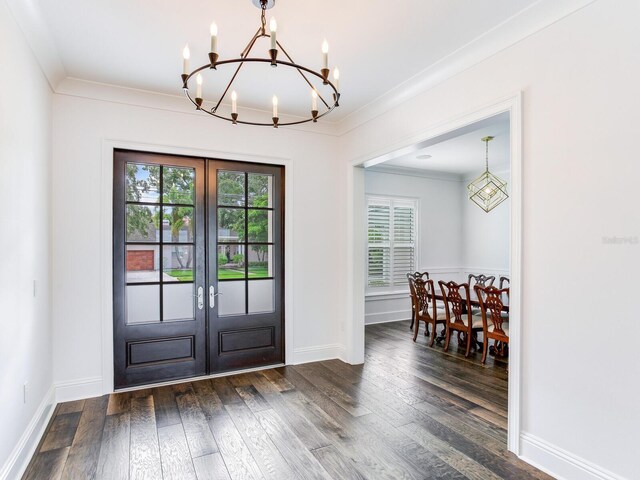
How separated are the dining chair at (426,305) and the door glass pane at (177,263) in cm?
311

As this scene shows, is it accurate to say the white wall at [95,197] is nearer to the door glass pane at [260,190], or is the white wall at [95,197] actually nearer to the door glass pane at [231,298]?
the door glass pane at [260,190]

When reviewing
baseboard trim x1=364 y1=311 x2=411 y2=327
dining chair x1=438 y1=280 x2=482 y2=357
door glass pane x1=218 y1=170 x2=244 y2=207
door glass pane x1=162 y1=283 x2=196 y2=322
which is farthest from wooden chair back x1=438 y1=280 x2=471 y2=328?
door glass pane x1=162 y1=283 x2=196 y2=322

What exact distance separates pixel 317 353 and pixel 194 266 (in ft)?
5.84

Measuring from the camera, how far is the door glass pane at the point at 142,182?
3.62 meters

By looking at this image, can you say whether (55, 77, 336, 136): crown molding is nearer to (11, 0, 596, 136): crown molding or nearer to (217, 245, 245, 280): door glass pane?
(11, 0, 596, 136): crown molding

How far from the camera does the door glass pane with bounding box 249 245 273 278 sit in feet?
13.6

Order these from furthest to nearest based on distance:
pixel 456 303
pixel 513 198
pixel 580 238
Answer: pixel 456 303 → pixel 513 198 → pixel 580 238

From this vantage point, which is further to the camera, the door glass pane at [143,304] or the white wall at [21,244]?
the door glass pane at [143,304]

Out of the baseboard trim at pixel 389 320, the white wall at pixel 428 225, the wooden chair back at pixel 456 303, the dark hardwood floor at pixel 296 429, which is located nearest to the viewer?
the dark hardwood floor at pixel 296 429

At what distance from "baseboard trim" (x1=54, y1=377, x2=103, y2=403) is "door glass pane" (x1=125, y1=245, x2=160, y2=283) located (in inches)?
37.9

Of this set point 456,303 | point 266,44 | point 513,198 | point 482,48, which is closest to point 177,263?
point 266,44

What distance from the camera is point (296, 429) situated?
281 centimetres

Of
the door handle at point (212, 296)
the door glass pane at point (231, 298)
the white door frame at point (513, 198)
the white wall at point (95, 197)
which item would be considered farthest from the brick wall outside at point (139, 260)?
the white door frame at point (513, 198)

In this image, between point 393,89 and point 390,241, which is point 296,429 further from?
point 390,241
